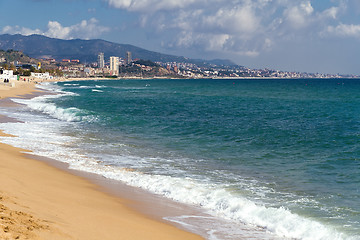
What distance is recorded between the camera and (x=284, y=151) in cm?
1991

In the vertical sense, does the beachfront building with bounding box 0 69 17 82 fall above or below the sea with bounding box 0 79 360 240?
above

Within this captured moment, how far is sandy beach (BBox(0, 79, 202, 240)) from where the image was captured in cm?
761

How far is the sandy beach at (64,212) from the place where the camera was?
761 centimetres

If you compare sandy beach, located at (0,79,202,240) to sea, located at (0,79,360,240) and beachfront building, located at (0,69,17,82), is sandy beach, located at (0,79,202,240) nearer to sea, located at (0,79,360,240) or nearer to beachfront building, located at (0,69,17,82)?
sea, located at (0,79,360,240)

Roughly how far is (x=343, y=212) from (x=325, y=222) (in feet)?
3.94

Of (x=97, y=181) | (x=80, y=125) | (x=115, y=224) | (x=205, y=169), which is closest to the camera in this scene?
(x=115, y=224)

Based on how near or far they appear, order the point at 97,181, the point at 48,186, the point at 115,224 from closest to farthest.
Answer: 1. the point at 115,224
2. the point at 48,186
3. the point at 97,181

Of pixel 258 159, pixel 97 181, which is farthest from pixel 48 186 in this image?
pixel 258 159

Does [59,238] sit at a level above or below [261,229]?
above

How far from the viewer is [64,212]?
371 inches

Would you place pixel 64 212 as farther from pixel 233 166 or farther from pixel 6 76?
pixel 6 76

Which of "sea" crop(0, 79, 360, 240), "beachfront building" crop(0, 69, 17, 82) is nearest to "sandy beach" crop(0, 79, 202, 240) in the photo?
"sea" crop(0, 79, 360, 240)

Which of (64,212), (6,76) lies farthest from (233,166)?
(6,76)

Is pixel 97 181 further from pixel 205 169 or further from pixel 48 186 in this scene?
pixel 205 169
